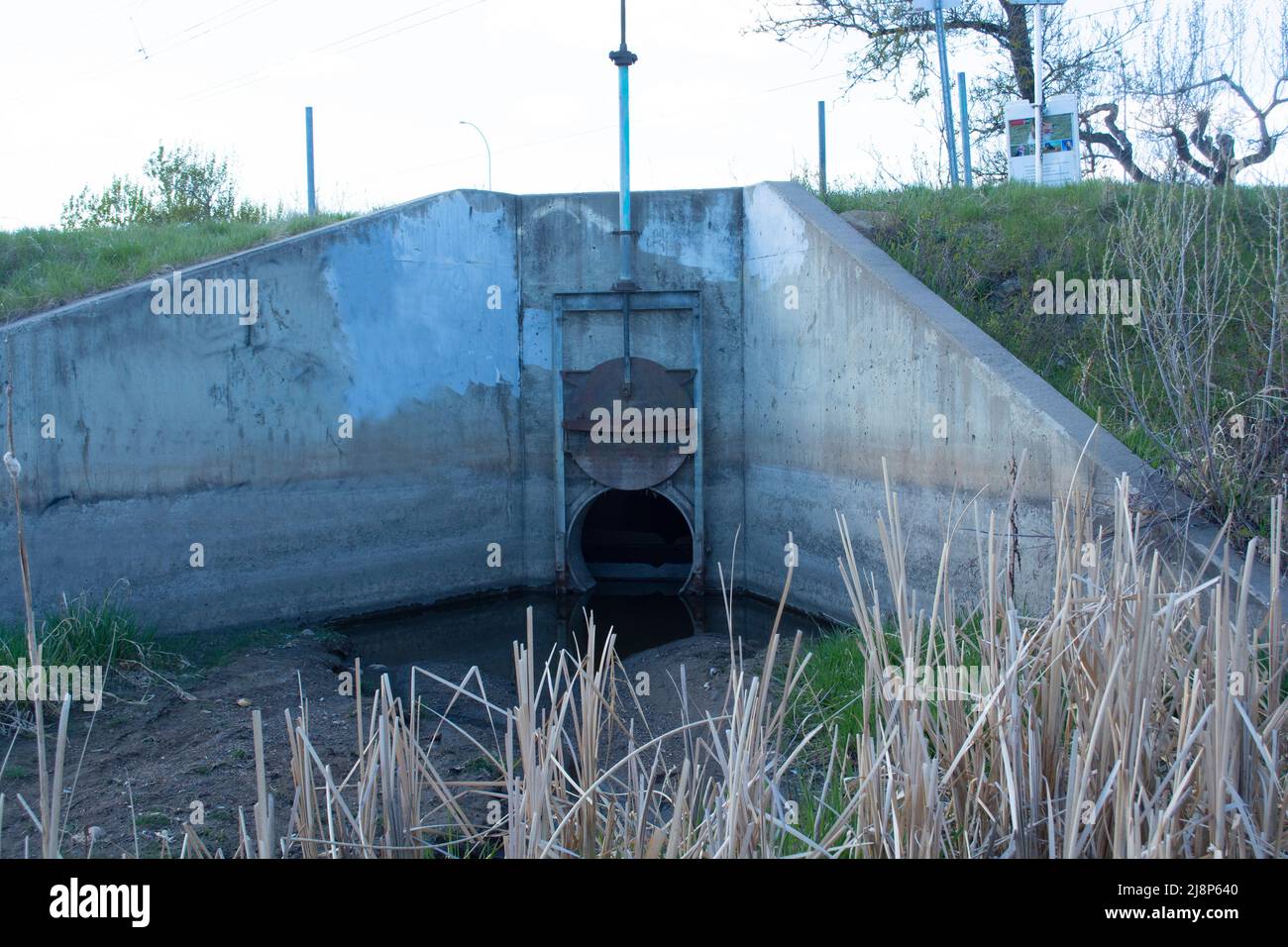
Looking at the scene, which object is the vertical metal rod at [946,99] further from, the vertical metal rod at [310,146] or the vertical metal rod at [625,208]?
the vertical metal rod at [310,146]

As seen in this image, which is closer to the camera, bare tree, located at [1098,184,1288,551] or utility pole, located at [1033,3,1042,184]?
bare tree, located at [1098,184,1288,551]

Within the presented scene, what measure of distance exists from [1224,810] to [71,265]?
29.9 ft

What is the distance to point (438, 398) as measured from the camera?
395 inches

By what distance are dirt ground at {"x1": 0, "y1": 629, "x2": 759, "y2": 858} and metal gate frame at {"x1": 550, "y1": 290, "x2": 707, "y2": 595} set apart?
2.13 meters

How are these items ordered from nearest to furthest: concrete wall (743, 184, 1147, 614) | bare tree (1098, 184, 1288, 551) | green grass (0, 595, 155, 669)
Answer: bare tree (1098, 184, 1288, 551) < green grass (0, 595, 155, 669) < concrete wall (743, 184, 1147, 614)

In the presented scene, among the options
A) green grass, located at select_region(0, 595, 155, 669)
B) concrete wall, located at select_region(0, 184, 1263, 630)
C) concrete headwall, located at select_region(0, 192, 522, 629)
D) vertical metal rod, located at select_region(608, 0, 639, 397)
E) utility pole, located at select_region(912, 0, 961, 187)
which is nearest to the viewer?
green grass, located at select_region(0, 595, 155, 669)

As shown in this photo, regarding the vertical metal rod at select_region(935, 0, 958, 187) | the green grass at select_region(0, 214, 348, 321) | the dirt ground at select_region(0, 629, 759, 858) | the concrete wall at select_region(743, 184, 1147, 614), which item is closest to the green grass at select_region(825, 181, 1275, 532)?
the concrete wall at select_region(743, 184, 1147, 614)

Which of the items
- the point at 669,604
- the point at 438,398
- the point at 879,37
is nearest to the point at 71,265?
the point at 438,398

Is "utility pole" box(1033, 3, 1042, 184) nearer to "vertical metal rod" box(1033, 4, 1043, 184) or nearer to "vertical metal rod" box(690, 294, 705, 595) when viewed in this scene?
"vertical metal rod" box(1033, 4, 1043, 184)

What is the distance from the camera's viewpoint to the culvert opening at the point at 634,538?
11180mm

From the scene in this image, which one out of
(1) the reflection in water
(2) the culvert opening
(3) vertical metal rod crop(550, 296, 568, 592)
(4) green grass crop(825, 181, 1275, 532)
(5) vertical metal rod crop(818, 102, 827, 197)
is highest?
(5) vertical metal rod crop(818, 102, 827, 197)

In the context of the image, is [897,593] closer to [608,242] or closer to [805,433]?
[805,433]

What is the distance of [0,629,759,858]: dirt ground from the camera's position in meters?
4.63

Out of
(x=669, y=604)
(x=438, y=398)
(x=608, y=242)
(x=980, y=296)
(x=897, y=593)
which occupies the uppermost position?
(x=608, y=242)
